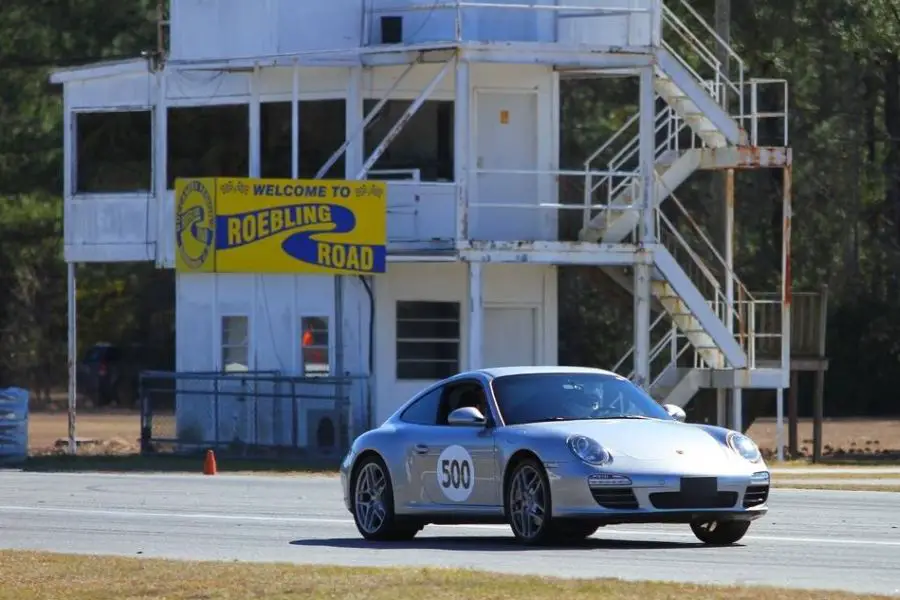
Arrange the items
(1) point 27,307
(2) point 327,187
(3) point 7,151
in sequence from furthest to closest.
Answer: (1) point 27,307 < (3) point 7,151 < (2) point 327,187

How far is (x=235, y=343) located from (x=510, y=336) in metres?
4.78

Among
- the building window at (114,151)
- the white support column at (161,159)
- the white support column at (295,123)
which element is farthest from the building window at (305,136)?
the building window at (114,151)

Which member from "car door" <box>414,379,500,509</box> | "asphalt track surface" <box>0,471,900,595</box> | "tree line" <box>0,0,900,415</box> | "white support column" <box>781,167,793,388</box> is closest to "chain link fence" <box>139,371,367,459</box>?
"white support column" <box>781,167,793,388</box>

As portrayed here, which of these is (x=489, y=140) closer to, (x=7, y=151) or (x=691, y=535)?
(x=691, y=535)

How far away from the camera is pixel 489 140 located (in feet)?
118

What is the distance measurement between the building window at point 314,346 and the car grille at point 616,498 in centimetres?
2034

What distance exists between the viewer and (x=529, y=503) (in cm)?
1641

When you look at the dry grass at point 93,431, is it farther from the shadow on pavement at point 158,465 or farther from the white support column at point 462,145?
the white support column at point 462,145

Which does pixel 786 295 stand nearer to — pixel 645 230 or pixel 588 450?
pixel 645 230

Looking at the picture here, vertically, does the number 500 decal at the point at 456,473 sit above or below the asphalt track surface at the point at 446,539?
above

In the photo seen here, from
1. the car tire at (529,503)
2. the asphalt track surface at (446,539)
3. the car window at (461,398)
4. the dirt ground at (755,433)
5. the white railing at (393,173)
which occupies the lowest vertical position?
the dirt ground at (755,433)

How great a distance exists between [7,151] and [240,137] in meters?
19.9

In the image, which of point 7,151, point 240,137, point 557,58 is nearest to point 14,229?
point 7,151

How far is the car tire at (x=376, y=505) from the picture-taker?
697 inches
